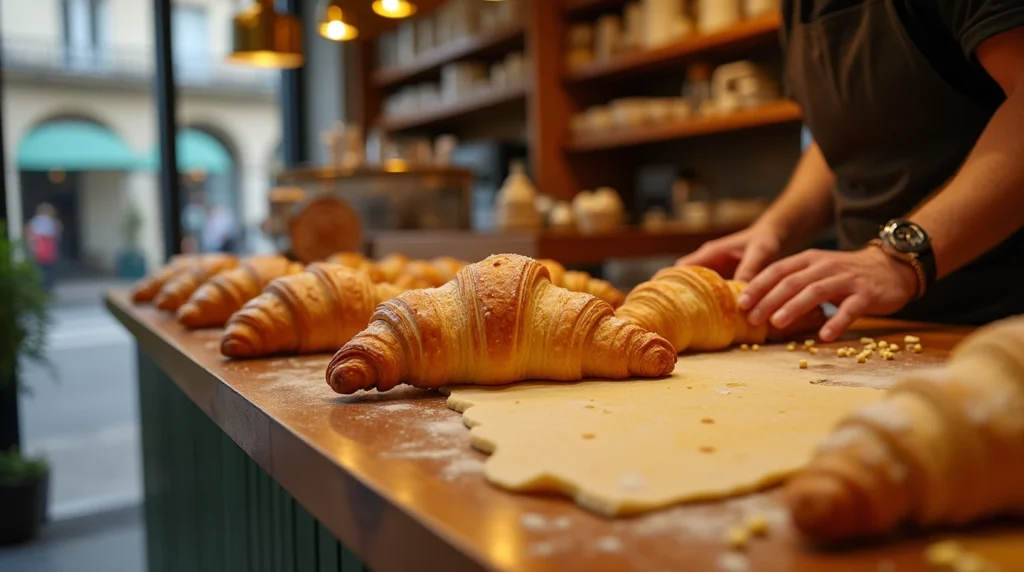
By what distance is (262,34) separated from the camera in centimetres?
314

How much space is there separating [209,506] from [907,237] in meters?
1.37

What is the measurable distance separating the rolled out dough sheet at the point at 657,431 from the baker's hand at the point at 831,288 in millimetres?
184

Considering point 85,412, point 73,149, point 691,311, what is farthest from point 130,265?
point 691,311

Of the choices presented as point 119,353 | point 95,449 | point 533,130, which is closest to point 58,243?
point 119,353

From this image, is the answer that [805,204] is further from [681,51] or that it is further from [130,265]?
[130,265]

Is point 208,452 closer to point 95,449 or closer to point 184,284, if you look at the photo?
point 184,284

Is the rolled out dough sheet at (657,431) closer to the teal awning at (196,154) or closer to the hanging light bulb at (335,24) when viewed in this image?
the hanging light bulb at (335,24)

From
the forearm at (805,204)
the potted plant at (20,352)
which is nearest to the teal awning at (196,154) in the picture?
the potted plant at (20,352)

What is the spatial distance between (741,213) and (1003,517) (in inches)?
130

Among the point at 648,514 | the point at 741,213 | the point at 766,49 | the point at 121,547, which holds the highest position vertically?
the point at 766,49

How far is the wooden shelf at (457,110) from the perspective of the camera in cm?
484

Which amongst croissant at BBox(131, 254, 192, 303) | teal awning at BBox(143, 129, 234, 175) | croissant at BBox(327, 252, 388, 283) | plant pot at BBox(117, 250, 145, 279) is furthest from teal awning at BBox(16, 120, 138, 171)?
croissant at BBox(327, 252, 388, 283)

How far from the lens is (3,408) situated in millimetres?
4035

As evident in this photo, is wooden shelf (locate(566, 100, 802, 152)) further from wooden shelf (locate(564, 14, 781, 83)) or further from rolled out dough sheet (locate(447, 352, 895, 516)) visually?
rolled out dough sheet (locate(447, 352, 895, 516))
